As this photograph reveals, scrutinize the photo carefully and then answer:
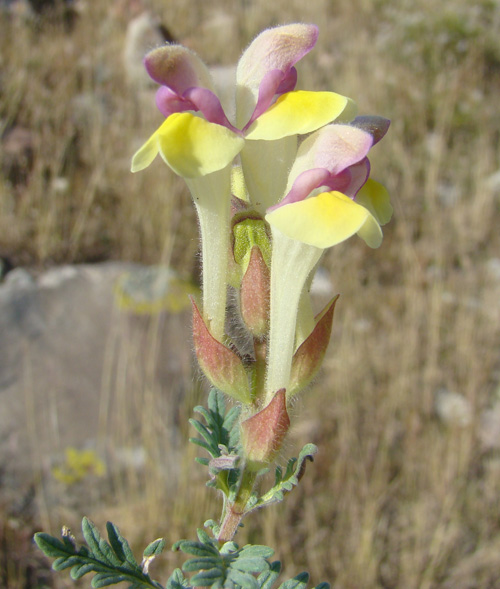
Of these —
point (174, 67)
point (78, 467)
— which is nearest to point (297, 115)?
point (174, 67)

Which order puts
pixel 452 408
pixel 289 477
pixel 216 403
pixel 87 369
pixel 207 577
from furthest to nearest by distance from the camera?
1. pixel 452 408
2. pixel 87 369
3. pixel 216 403
4. pixel 289 477
5. pixel 207 577

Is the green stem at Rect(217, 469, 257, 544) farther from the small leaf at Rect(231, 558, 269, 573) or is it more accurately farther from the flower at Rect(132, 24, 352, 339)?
the flower at Rect(132, 24, 352, 339)

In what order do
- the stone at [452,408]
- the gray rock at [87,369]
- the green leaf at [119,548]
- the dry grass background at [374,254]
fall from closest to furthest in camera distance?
the green leaf at [119,548] < the dry grass background at [374,254] < the gray rock at [87,369] < the stone at [452,408]

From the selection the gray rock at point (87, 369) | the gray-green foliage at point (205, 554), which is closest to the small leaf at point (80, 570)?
the gray-green foliage at point (205, 554)

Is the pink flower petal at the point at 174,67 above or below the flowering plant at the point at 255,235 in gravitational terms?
above

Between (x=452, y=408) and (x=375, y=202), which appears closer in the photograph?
(x=375, y=202)

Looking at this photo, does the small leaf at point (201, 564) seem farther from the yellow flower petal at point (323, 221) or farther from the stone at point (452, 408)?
the stone at point (452, 408)

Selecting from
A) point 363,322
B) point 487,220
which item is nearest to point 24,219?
point 363,322

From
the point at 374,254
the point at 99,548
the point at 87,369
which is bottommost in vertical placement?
the point at 87,369

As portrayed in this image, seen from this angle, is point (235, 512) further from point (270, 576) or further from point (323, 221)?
point (323, 221)
